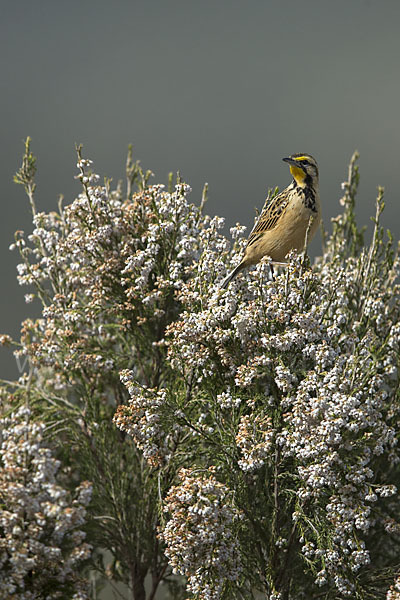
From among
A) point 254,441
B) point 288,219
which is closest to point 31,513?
point 254,441

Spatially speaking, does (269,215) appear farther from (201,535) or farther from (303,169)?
(201,535)

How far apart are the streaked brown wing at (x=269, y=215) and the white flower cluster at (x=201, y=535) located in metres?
0.92

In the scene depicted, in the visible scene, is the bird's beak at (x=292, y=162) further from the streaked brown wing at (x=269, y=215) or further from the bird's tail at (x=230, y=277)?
the bird's tail at (x=230, y=277)

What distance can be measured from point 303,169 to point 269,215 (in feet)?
0.68

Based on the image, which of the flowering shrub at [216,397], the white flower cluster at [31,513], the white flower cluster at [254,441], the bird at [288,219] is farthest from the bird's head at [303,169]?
the white flower cluster at [31,513]

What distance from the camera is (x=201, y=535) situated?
5.72 feet

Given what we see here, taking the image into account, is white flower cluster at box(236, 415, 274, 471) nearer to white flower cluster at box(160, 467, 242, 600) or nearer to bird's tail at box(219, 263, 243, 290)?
white flower cluster at box(160, 467, 242, 600)

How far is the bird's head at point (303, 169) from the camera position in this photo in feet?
8.10

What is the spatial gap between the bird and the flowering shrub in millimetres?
60

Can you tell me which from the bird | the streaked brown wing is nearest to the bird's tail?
the bird

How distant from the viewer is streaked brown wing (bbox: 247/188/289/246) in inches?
94.5

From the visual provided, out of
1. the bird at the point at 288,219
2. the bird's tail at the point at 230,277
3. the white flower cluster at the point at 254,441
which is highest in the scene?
the bird at the point at 288,219

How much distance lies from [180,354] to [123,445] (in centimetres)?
80

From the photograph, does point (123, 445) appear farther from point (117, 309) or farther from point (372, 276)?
point (372, 276)
